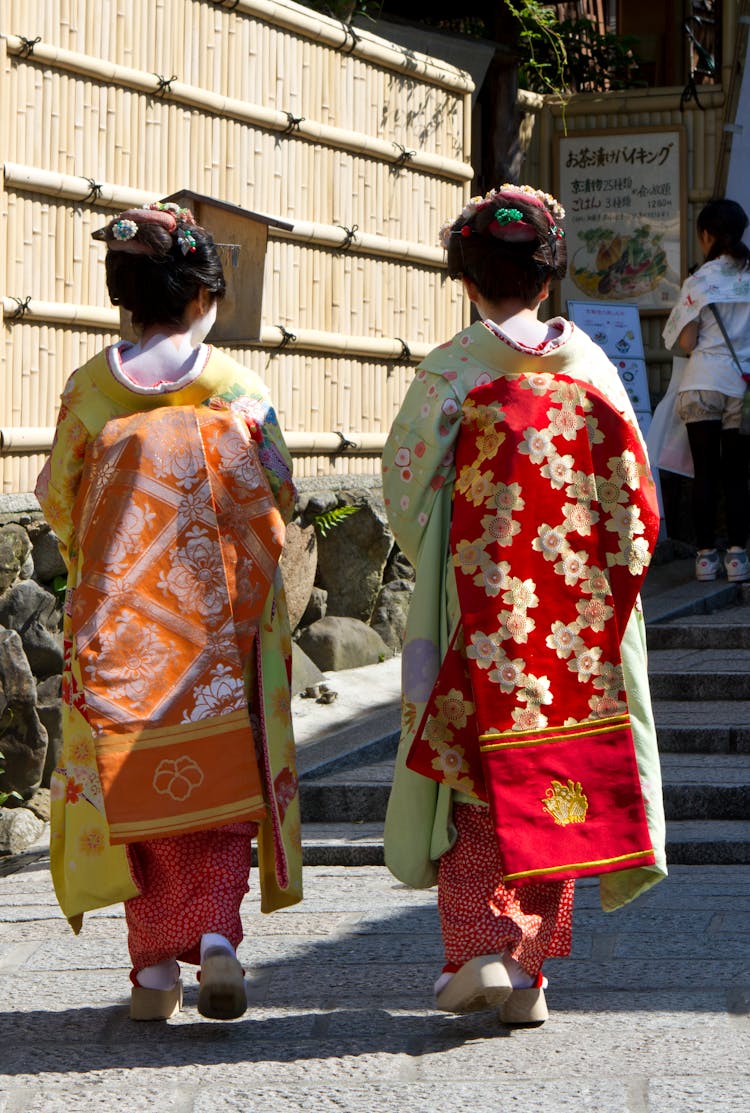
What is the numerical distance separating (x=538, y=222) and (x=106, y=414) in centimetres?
111

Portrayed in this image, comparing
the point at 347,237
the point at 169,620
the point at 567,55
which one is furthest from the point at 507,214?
the point at 567,55

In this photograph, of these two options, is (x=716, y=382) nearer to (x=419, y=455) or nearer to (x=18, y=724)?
(x=18, y=724)

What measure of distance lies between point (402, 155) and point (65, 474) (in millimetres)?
5019

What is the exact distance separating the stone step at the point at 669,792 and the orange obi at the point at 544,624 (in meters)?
2.28

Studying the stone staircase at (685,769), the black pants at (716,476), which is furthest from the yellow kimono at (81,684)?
the black pants at (716,476)

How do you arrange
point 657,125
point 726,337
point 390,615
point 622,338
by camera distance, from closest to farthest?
point 390,615
point 726,337
point 622,338
point 657,125

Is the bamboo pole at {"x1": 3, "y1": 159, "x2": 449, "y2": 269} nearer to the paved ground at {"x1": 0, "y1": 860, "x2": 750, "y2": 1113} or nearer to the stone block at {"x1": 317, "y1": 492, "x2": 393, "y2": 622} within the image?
the stone block at {"x1": 317, "y1": 492, "x2": 393, "y2": 622}

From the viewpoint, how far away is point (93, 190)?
6.82 m

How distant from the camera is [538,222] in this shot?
12.8 feet

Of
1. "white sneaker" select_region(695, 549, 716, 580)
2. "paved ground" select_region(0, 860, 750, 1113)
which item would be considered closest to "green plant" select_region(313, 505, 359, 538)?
"white sneaker" select_region(695, 549, 716, 580)

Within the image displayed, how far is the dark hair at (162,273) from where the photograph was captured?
13.0 ft

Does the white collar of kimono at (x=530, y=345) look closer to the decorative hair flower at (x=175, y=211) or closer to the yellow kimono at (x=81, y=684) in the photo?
the yellow kimono at (x=81, y=684)

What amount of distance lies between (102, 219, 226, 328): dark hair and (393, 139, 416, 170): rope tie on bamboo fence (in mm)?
4767

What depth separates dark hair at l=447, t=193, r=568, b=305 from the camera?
153 inches
